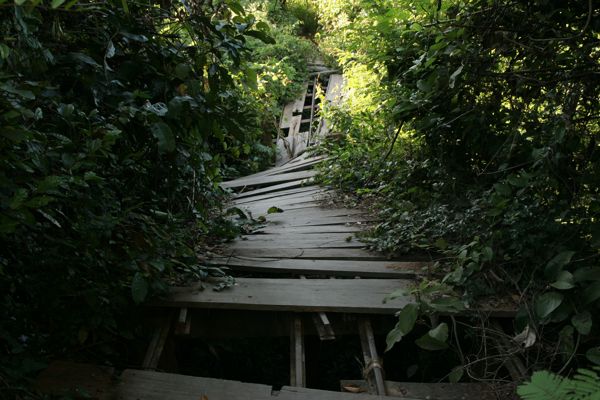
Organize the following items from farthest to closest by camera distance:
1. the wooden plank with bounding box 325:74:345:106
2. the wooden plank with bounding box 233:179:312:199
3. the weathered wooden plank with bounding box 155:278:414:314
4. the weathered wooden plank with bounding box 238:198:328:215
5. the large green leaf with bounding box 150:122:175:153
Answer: the wooden plank with bounding box 325:74:345:106, the wooden plank with bounding box 233:179:312:199, the weathered wooden plank with bounding box 238:198:328:215, the weathered wooden plank with bounding box 155:278:414:314, the large green leaf with bounding box 150:122:175:153

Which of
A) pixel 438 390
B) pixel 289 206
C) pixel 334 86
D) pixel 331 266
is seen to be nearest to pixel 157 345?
pixel 331 266

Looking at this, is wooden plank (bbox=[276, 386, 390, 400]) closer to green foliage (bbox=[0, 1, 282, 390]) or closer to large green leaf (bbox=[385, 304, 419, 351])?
large green leaf (bbox=[385, 304, 419, 351])

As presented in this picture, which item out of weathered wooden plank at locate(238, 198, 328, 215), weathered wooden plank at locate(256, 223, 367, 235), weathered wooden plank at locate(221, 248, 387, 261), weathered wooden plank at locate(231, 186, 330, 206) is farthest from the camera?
weathered wooden plank at locate(231, 186, 330, 206)

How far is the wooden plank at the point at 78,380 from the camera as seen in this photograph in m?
1.75

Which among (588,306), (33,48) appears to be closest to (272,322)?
(588,306)

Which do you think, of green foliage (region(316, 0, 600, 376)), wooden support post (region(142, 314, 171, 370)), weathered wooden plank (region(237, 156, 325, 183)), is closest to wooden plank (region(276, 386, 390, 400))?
wooden support post (region(142, 314, 171, 370))

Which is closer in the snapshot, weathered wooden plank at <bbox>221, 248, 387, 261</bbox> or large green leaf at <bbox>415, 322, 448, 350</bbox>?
large green leaf at <bbox>415, 322, 448, 350</bbox>

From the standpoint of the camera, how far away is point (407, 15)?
3.87 metres

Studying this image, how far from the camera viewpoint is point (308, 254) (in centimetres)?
Result: 331

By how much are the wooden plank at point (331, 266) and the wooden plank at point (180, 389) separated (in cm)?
111

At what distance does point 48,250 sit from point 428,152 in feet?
9.87

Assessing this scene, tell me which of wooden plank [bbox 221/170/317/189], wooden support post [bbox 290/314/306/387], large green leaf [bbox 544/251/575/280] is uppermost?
large green leaf [bbox 544/251/575/280]

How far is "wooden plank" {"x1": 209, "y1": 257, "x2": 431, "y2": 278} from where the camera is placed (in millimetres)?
2816

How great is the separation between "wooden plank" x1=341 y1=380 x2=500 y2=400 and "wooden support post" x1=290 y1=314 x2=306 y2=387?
19 centimetres
